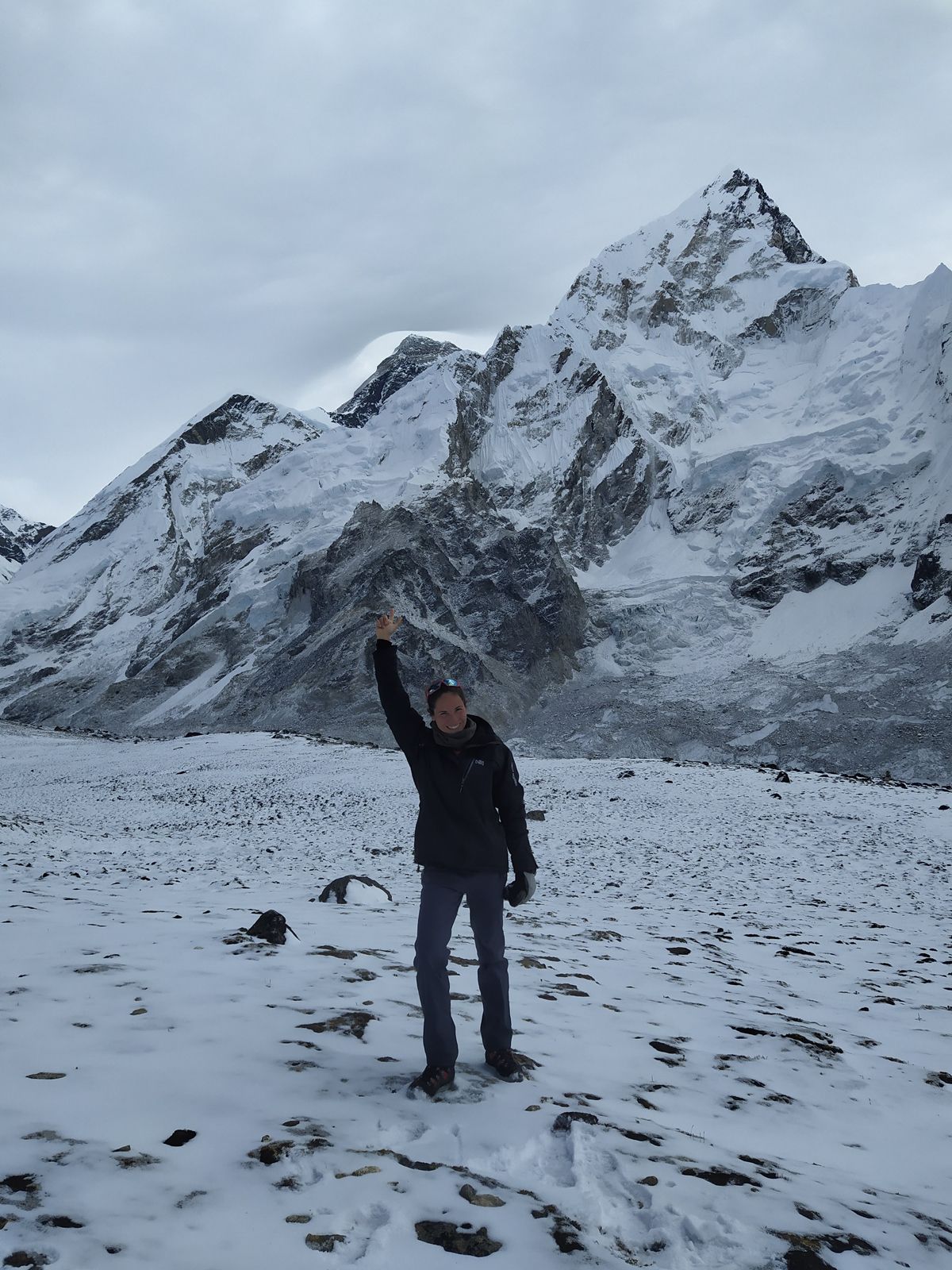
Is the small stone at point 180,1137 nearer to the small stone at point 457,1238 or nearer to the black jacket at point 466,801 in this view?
the small stone at point 457,1238

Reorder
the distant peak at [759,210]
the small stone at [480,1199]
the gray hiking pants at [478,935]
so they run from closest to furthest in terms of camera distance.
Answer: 1. the small stone at [480,1199]
2. the gray hiking pants at [478,935]
3. the distant peak at [759,210]

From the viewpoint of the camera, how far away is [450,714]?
16.8 feet

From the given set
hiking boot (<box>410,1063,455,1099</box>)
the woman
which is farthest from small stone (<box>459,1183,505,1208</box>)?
the woman

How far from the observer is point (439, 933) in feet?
16.0

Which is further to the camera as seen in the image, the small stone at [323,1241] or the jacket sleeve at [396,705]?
the jacket sleeve at [396,705]

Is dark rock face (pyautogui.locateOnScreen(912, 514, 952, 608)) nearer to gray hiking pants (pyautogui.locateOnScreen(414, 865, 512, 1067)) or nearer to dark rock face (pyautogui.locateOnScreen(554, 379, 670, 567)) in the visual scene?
dark rock face (pyautogui.locateOnScreen(554, 379, 670, 567))

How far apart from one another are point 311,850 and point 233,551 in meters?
139

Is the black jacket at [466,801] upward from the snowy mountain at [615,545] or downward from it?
downward

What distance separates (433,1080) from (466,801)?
5.11 feet

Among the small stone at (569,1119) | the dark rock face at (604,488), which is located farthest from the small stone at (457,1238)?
the dark rock face at (604,488)

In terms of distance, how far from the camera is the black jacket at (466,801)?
5.00m

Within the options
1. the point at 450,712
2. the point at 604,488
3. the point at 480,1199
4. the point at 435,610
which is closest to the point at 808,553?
the point at 604,488

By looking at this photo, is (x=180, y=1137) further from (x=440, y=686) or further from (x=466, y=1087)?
(x=440, y=686)

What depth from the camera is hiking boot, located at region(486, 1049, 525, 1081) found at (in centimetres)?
485
